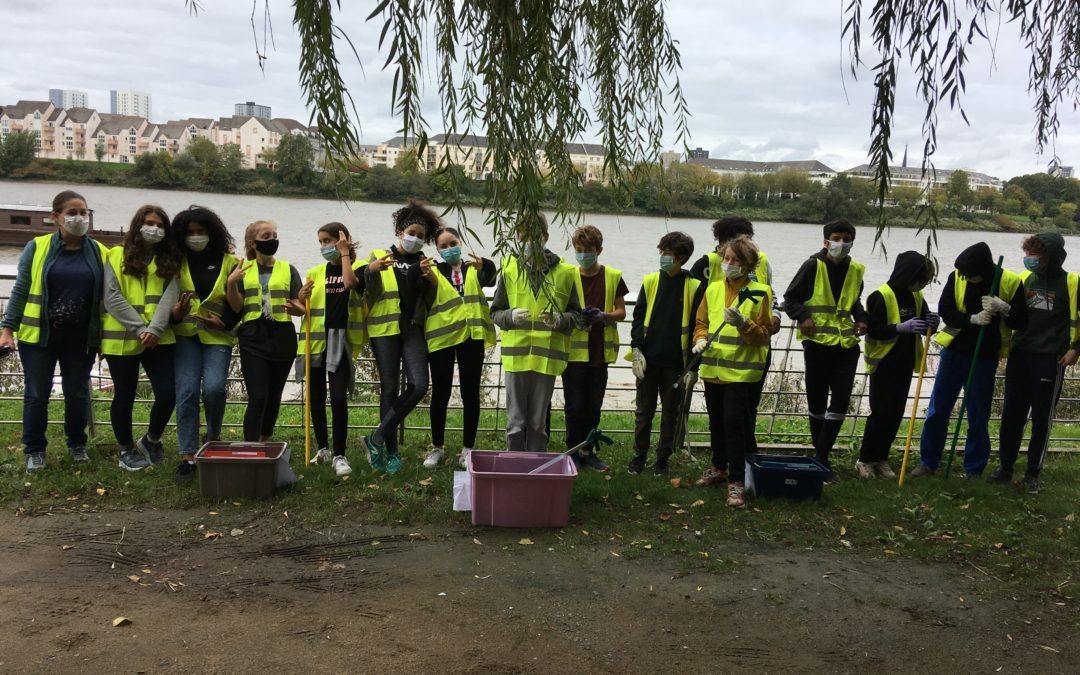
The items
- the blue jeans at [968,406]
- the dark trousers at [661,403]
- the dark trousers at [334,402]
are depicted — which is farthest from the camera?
the blue jeans at [968,406]

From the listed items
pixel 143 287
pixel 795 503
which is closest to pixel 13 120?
pixel 143 287

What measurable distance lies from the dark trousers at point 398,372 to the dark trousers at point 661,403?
56.7 inches

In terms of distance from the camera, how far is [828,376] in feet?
17.4

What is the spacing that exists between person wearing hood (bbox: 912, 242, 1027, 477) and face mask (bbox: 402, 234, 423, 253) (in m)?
3.46

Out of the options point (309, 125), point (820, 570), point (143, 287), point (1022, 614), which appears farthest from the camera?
point (143, 287)

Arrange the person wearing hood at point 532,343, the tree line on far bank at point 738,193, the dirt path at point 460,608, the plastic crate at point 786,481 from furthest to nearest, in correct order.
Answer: the person wearing hood at point 532,343 → the plastic crate at point 786,481 → the dirt path at point 460,608 → the tree line on far bank at point 738,193

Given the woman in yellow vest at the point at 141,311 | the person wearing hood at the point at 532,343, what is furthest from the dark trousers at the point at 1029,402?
the woman in yellow vest at the point at 141,311

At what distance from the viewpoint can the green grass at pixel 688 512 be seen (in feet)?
13.6

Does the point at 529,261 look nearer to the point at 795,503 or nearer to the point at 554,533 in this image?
the point at 554,533

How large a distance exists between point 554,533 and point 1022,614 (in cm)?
216

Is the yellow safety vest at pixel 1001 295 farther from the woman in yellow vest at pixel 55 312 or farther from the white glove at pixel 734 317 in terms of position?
the woman in yellow vest at pixel 55 312

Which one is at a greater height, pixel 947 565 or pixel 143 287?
pixel 143 287

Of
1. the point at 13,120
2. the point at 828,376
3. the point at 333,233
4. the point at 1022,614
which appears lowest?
the point at 1022,614

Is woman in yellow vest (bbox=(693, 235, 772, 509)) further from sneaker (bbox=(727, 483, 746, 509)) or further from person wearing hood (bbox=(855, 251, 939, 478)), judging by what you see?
person wearing hood (bbox=(855, 251, 939, 478))
